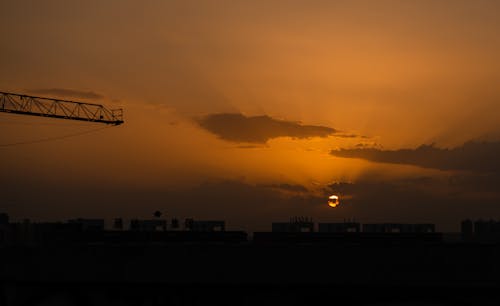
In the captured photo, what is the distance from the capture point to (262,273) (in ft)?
114

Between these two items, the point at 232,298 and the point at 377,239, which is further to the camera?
the point at 377,239

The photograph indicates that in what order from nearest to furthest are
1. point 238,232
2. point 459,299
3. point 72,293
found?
1. point 459,299
2. point 72,293
3. point 238,232

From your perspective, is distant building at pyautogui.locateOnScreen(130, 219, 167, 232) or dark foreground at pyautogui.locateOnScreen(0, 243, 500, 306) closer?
dark foreground at pyautogui.locateOnScreen(0, 243, 500, 306)

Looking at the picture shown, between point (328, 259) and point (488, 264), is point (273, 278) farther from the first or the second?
point (488, 264)

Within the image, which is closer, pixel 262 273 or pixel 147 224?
pixel 262 273

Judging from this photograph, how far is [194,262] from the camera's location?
34.8 meters

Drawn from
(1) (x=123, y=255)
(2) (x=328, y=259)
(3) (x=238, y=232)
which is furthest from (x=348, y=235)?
(1) (x=123, y=255)

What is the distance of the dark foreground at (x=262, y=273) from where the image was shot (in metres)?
33.9

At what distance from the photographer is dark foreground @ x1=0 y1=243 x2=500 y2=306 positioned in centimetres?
3394

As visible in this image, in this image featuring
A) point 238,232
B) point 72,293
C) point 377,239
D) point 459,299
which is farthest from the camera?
point 238,232

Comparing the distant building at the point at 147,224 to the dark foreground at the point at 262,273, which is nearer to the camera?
the dark foreground at the point at 262,273

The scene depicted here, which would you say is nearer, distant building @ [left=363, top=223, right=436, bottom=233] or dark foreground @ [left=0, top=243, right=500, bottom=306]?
dark foreground @ [left=0, top=243, right=500, bottom=306]

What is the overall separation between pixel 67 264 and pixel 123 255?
314cm

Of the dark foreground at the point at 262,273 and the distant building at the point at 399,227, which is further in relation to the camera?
the distant building at the point at 399,227
